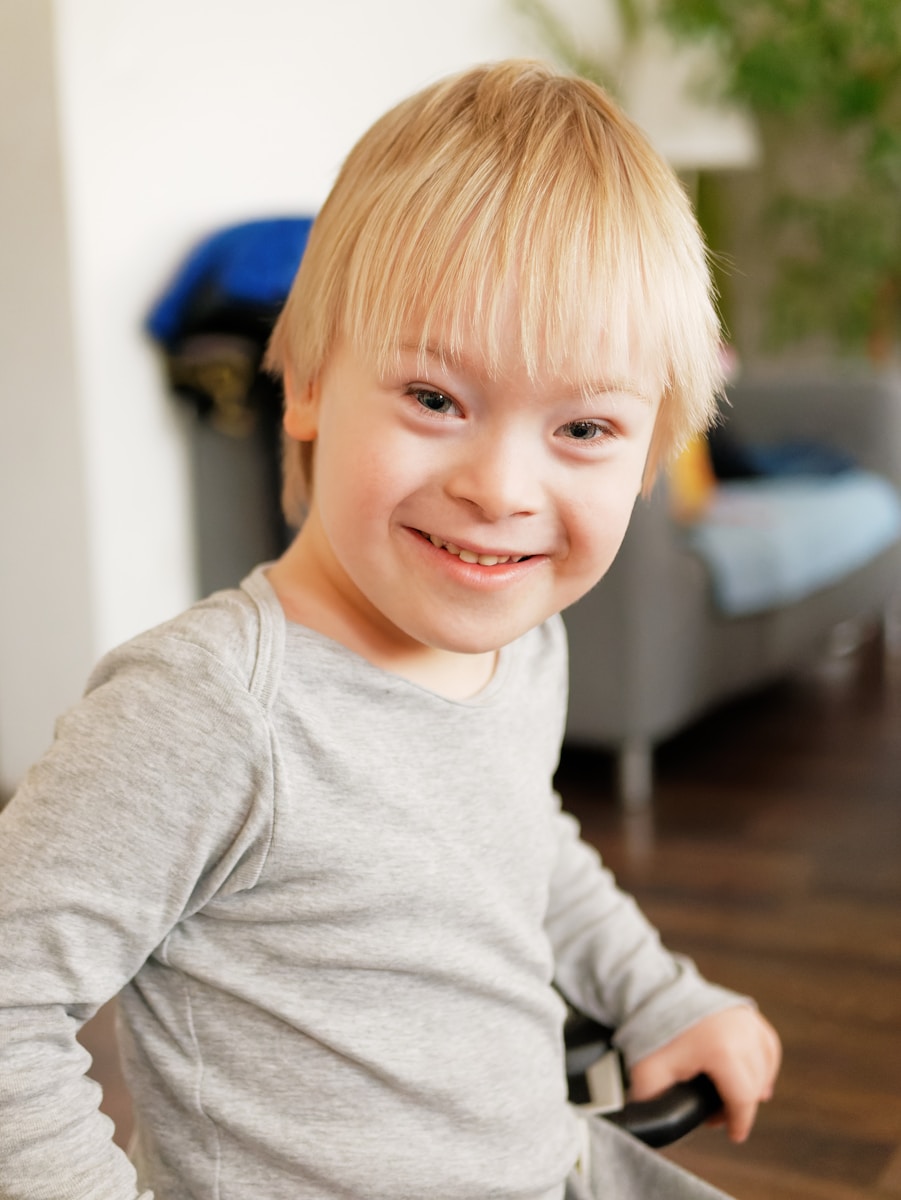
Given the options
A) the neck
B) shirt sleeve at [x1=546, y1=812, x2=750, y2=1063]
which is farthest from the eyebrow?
shirt sleeve at [x1=546, y1=812, x2=750, y2=1063]

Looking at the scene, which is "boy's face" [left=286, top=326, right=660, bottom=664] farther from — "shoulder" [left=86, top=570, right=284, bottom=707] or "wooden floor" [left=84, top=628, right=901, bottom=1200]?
"wooden floor" [left=84, top=628, right=901, bottom=1200]

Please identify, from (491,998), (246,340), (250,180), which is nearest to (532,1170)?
(491,998)

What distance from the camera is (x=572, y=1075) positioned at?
0.81 metres

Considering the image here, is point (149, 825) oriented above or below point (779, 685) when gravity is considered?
above

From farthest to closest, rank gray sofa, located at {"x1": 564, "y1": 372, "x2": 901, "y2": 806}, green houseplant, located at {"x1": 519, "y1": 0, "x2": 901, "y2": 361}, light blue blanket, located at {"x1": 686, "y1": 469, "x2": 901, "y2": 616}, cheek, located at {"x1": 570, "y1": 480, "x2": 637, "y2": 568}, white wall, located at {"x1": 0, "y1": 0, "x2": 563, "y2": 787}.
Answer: green houseplant, located at {"x1": 519, "y1": 0, "x2": 901, "y2": 361} < light blue blanket, located at {"x1": 686, "y1": 469, "x2": 901, "y2": 616} < gray sofa, located at {"x1": 564, "y1": 372, "x2": 901, "y2": 806} < white wall, located at {"x1": 0, "y1": 0, "x2": 563, "y2": 787} < cheek, located at {"x1": 570, "y1": 480, "x2": 637, "y2": 568}

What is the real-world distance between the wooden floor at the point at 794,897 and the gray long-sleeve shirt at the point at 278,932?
2.52 feet

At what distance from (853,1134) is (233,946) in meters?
1.02

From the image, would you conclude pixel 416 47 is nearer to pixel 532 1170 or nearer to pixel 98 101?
pixel 98 101

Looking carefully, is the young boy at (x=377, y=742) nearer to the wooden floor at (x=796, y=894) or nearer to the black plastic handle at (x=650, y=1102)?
the black plastic handle at (x=650, y=1102)

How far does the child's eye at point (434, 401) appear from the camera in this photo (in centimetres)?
64

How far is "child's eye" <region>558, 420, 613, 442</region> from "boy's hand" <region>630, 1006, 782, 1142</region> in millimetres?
388

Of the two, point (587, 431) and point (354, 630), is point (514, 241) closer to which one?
point (587, 431)

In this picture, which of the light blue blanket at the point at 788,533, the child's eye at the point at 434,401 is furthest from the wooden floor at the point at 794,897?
the child's eye at the point at 434,401

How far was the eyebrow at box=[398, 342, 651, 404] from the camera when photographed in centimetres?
A: 62
